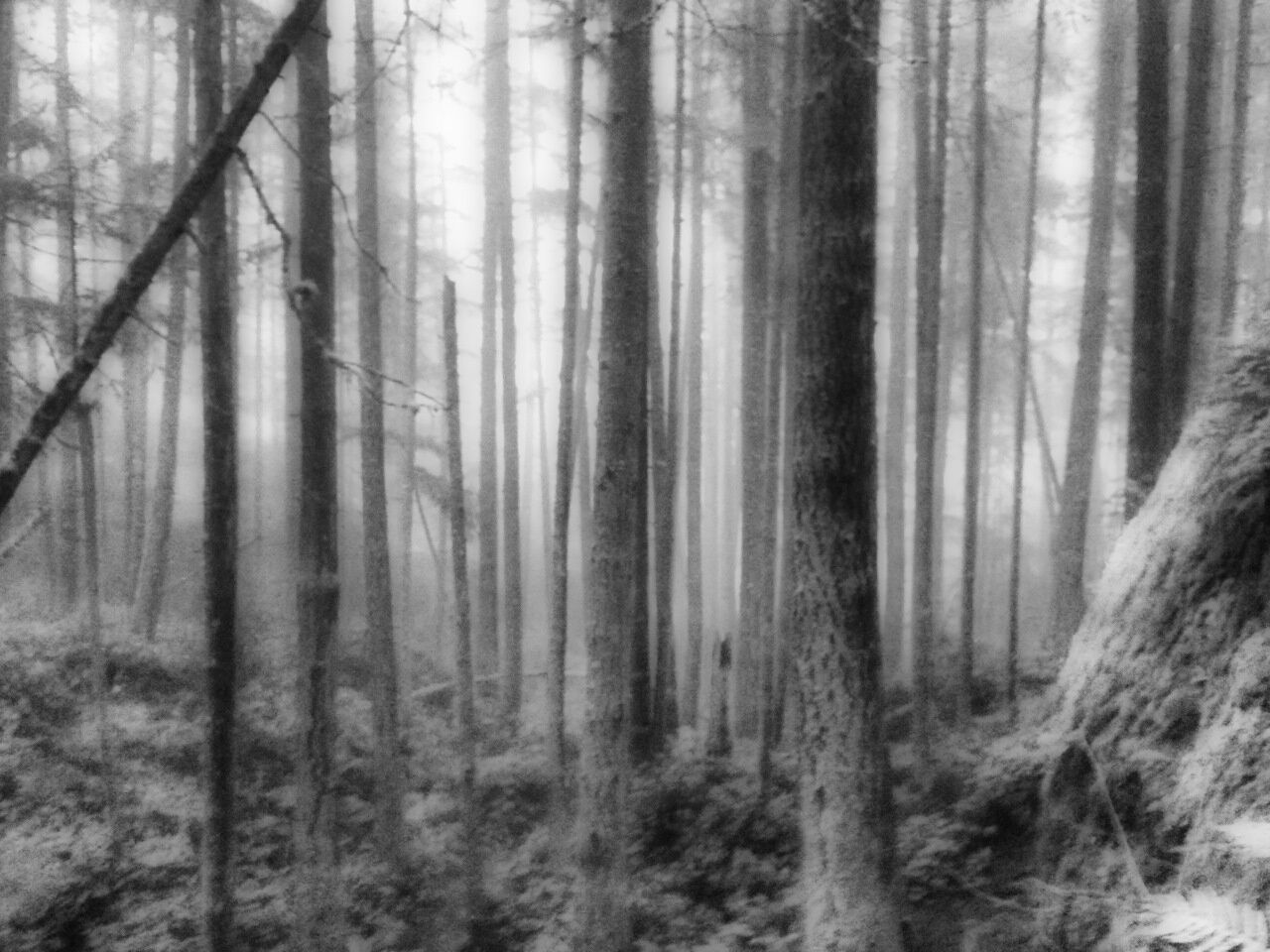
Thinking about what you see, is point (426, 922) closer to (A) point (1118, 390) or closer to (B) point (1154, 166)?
(B) point (1154, 166)

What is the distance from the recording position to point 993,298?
64.5 feet

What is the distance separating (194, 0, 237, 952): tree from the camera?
688 centimetres

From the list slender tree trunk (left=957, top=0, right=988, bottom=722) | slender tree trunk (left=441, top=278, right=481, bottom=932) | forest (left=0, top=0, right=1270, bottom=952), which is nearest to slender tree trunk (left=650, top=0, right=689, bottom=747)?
forest (left=0, top=0, right=1270, bottom=952)

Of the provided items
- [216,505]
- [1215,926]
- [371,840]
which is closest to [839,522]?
[1215,926]

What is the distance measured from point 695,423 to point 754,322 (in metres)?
5.62

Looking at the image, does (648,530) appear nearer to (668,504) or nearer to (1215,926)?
(668,504)

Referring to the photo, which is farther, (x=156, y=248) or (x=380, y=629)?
(x=380, y=629)

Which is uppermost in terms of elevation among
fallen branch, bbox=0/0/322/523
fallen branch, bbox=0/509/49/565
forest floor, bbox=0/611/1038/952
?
fallen branch, bbox=0/0/322/523

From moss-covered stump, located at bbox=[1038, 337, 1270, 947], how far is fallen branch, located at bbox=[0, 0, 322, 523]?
238 inches

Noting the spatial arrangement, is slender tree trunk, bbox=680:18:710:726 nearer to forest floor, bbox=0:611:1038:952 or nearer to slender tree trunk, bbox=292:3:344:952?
forest floor, bbox=0:611:1038:952

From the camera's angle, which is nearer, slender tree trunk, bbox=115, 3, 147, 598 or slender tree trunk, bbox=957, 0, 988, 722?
slender tree trunk, bbox=957, 0, 988, 722

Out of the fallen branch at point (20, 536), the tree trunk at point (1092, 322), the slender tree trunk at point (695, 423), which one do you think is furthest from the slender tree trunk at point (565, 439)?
the tree trunk at point (1092, 322)

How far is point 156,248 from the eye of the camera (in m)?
3.70

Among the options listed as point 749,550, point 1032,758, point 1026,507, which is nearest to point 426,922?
point 749,550
